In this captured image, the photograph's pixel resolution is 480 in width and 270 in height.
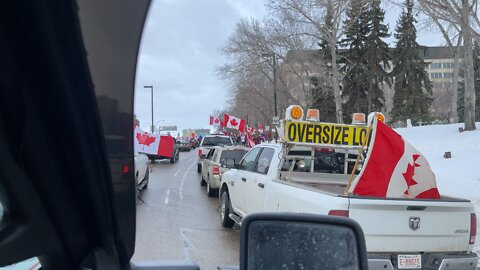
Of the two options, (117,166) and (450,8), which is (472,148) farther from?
(117,166)

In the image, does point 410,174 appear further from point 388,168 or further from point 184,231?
point 184,231

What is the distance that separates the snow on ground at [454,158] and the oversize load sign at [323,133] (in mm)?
2514

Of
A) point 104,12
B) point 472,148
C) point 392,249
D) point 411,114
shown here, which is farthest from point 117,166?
point 411,114

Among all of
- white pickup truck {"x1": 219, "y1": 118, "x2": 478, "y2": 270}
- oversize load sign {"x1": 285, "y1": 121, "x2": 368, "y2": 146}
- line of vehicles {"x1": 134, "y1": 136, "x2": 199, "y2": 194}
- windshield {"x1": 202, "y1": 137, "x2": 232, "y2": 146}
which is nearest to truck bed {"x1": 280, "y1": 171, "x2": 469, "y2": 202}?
oversize load sign {"x1": 285, "y1": 121, "x2": 368, "y2": 146}

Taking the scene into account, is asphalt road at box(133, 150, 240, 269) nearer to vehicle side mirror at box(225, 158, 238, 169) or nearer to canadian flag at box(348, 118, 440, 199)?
vehicle side mirror at box(225, 158, 238, 169)

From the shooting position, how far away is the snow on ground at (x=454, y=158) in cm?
1415

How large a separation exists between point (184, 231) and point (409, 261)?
5.04m

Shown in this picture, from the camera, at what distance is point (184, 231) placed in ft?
30.6

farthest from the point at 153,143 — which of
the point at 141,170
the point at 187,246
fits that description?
the point at 187,246

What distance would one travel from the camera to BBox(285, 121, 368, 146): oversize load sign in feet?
23.4

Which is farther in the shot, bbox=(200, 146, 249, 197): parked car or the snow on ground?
the snow on ground

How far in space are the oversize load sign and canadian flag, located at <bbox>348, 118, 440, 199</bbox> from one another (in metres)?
1.55

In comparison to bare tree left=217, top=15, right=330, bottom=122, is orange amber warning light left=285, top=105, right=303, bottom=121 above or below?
below

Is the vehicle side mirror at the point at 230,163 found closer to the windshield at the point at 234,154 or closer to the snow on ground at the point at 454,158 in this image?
the snow on ground at the point at 454,158
